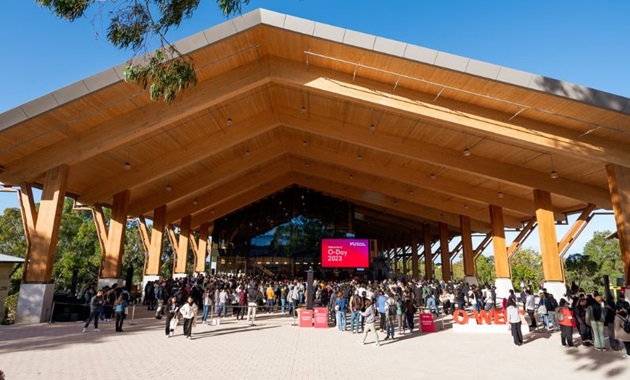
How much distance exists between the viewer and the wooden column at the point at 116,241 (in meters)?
18.5

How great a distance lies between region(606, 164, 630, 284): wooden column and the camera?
12883 millimetres

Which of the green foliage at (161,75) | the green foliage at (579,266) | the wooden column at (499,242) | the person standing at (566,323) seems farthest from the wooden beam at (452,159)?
the green foliage at (579,266)

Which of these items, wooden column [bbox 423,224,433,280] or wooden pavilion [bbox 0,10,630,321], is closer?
wooden pavilion [bbox 0,10,630,321]

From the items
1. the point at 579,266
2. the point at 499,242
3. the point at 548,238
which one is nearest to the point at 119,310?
the point at 548,238

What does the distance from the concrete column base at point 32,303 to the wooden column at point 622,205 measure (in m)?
20.9

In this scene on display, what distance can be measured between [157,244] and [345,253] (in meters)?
13.7

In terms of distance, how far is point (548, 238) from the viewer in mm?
18234

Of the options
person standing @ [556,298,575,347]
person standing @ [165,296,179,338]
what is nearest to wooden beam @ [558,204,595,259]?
person standing @ [556,298,575,347]

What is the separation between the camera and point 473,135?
15.8 meters

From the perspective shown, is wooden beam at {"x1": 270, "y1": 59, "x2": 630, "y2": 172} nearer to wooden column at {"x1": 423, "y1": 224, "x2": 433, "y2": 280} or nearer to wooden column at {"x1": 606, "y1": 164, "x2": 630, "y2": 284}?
wooden column at {"x1": 606, "y1": 164, "x2": 630, "y2": 284}

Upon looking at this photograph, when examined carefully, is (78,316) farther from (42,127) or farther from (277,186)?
(277,186)

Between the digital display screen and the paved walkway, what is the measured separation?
1635cm

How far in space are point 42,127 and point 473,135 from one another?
54.8ft

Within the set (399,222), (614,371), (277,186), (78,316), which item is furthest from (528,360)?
(399,222)
